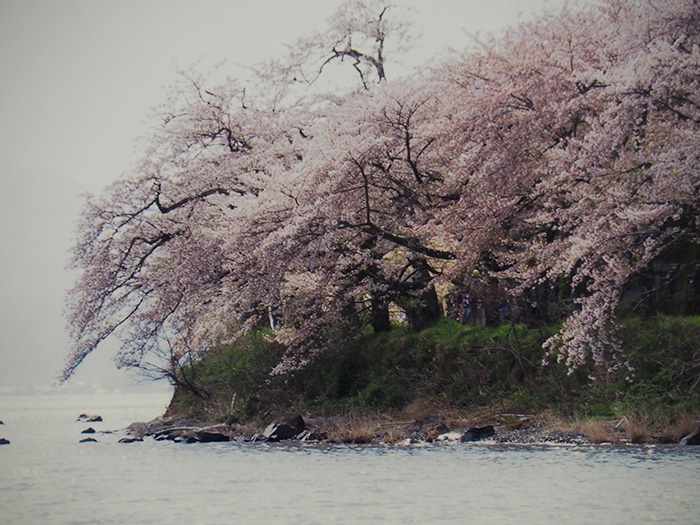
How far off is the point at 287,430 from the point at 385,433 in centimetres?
327

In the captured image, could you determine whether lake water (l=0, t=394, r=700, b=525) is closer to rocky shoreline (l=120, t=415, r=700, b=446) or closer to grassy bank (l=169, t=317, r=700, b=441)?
rocky shoreline (l=120, t=415, r=700, b=446)

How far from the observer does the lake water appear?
12.4m

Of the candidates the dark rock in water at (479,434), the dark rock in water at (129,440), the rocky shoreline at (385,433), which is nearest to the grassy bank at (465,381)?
the rocky shoreline at (385,433)

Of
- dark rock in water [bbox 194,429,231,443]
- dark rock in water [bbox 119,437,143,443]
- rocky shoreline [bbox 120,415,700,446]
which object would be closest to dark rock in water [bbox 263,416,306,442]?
rocky shoreline [bbox 120,415,700,446]

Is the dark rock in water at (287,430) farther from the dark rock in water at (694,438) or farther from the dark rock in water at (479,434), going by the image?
the dark rock in water at (694,438)

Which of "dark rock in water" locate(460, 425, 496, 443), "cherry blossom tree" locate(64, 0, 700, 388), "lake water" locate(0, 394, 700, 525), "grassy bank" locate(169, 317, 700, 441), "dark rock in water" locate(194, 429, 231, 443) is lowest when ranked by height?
"lake water" locate(0, 394, 700, 525)

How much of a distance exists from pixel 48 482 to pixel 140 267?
11.0 metres

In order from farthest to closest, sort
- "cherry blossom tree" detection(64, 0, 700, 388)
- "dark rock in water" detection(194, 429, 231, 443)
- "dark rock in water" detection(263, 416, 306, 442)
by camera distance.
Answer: "dark rock in water" detection(194, 429, 231, 443) < "dark rock in water" detection(263, 416, 306, 442) < "cherry blossom tree" detection(64, 0, 700, 388)

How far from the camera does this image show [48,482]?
57.2 ft

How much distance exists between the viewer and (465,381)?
918 inches

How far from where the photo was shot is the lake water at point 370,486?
490 inches

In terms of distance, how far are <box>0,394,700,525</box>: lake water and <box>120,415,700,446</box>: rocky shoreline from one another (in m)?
0.75

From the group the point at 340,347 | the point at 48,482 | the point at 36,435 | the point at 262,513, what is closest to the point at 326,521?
the point at 262,513

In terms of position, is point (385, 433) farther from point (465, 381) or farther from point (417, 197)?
point (417, 197)
